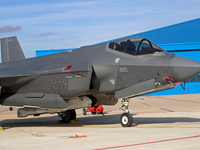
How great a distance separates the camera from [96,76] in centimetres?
1266

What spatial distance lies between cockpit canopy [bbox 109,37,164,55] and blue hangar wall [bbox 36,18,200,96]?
99.5 ft

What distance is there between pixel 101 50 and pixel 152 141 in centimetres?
509

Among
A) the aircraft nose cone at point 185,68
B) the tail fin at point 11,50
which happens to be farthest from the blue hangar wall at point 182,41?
the aircraft nose cone at point 185,68

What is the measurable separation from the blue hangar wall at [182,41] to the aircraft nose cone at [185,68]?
3131 centimetres

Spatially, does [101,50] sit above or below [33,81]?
above

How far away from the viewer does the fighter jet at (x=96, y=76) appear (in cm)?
1178

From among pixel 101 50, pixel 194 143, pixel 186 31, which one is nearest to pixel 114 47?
pixel 101 50

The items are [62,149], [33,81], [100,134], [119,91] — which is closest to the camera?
[62,149]

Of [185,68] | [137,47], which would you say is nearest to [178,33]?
[137,47]

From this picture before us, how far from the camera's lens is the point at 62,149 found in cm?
824

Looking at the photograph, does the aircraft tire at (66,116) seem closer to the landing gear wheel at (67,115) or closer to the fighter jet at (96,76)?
the landing gear wheel at (67,115)

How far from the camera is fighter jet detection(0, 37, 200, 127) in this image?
11781 mm

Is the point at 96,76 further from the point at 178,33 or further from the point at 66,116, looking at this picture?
the point at 178,33

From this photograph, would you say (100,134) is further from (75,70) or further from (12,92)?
(12,92)
